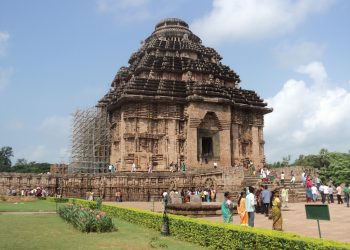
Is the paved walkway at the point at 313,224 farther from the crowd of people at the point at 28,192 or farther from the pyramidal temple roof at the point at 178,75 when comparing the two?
the crowd of people at the point at 28,192

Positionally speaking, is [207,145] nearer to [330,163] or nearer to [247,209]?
[247,209]

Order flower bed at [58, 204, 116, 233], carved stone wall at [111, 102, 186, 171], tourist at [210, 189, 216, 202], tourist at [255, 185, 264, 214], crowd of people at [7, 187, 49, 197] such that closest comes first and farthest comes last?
flower bed at [58, 204, 116, 233], tourist at [255, 185, 264, 214], tourist at [210, 189, 216, 202], carved stone wall at [111, 102, 186, 171], crowd of people at [7, 187, 49, 197]

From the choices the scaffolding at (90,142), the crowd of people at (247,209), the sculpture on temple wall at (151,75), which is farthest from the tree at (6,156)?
the crowd of people at (247,209)

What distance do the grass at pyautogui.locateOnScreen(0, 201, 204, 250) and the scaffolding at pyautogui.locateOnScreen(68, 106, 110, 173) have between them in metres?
26.1

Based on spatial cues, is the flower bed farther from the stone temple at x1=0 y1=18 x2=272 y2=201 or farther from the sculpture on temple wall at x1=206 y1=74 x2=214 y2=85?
the sculpture on temple wall at x1=206 y1=74 x2=214 y2=85

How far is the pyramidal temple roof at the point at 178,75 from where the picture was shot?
35844mm

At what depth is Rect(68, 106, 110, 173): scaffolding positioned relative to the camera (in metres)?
41.5

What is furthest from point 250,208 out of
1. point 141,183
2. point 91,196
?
point 91,196

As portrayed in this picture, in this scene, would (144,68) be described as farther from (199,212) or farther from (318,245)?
(318,245)

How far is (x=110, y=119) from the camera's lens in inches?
1620

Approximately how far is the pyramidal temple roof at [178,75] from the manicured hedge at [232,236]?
73.1 feet

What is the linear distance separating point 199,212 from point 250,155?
22.8 m

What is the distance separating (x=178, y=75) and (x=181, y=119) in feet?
18.5

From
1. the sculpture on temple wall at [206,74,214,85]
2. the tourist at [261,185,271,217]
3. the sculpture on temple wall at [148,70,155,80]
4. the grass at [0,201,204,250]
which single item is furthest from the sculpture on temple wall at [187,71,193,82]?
the grass at [0,201,204,250]
